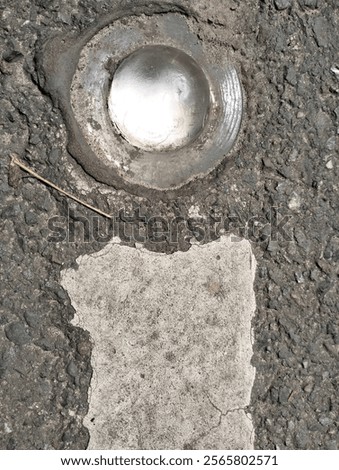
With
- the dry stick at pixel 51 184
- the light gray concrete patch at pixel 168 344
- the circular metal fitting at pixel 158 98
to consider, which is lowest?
the light gray concrete patch at pixel 168 344

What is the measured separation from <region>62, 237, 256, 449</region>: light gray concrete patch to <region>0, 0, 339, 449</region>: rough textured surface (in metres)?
0.05

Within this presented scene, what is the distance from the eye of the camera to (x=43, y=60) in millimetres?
2361

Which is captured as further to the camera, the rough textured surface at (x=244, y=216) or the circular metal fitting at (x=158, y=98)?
the circular metal fitting at (x=158, y=98)

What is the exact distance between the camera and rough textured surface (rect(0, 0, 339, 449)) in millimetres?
2326

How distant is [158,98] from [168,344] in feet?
2.89

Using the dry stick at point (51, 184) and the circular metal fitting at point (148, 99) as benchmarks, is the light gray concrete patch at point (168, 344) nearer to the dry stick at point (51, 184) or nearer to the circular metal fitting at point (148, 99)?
the dry stick at point (51, 184)

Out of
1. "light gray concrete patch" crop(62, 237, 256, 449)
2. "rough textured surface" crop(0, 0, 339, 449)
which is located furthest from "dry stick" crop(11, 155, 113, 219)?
"light gray concrete patch" crop(62, 237, 256, 449)

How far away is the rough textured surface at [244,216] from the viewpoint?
2326 millimetres

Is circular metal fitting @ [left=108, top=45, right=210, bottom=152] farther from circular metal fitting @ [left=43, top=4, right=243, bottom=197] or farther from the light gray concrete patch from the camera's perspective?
the light gray concrete patch

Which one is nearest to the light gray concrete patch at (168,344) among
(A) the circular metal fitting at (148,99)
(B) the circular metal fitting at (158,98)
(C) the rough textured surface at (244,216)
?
(C) the rough textured surface at (244,216)

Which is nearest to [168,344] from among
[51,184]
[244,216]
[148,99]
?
[244,216]

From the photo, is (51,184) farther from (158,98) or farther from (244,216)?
(244,216)

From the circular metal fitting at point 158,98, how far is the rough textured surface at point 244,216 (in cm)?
17

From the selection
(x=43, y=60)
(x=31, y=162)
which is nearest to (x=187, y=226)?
(x=31, y=162)
